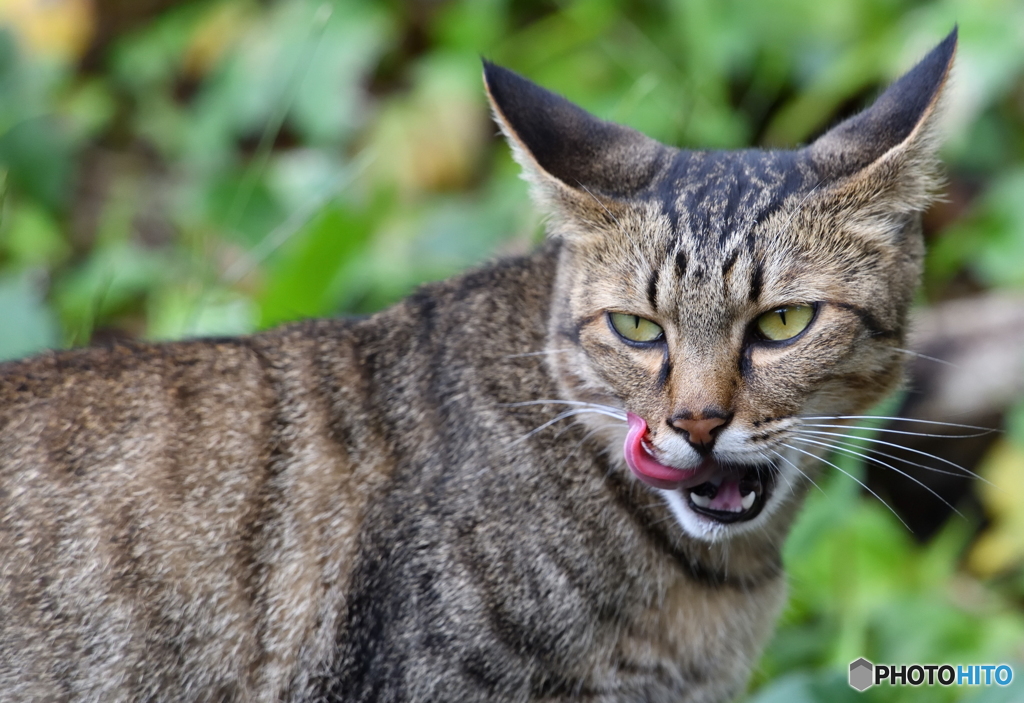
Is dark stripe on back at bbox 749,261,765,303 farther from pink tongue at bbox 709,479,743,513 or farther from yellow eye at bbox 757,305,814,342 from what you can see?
pink tongue at bbox 709,479,743,513

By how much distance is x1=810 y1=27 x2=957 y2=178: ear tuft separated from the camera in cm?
269

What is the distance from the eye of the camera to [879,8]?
5.81 metres

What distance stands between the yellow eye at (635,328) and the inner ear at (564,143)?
34cm

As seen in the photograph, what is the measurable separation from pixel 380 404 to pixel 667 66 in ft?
11.7

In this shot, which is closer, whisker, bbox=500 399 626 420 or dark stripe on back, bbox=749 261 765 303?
dark stripe on back, bbox=749 261 765 303

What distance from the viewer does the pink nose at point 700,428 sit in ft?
8.45

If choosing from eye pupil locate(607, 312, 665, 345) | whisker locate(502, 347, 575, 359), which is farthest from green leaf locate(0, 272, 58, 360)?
eye pupil locate(607, 312, 665, 345)

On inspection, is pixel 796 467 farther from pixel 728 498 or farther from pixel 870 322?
Result: pixel 870 322

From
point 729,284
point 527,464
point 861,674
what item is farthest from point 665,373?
point 861,674

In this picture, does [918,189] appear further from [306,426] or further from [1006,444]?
[1006,444]

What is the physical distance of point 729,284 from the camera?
2652 millimetres

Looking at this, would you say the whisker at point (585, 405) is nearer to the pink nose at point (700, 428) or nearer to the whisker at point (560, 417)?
the whisker at point (560, 417)

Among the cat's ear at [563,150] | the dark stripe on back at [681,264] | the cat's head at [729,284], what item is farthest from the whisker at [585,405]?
the cat's ear at [563,150]

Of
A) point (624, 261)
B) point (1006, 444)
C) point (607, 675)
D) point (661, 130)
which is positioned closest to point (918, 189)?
point (624, 261)
